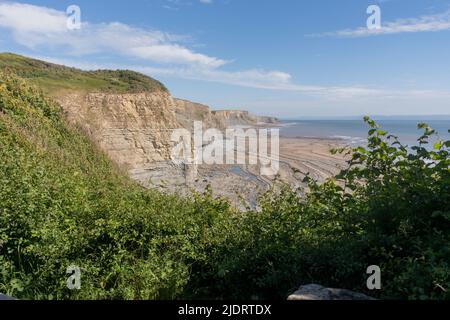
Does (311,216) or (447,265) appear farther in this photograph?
(311,216)

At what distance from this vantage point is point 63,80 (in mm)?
40062

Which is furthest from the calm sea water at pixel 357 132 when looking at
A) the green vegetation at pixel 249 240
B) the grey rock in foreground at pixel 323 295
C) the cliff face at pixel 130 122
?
the grey rock in foreground at pixel 323 295

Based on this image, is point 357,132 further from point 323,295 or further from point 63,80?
point 323,295

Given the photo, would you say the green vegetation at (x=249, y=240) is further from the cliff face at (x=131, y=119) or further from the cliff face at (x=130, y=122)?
the cliff face at (x=130, y=122)

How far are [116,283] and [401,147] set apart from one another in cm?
431

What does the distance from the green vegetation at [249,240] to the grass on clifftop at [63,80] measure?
3259cm

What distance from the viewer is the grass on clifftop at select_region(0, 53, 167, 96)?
1452 inches

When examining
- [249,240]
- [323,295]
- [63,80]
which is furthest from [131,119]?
[323,295]

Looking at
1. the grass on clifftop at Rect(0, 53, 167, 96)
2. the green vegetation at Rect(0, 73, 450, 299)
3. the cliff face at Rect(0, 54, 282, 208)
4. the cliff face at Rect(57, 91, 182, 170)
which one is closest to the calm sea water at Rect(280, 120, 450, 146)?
the cliff face at Rect(0, 54, 282, 208)

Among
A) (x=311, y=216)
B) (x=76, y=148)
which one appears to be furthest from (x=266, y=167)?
(x=311, y=216)

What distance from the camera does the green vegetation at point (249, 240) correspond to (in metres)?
4.03

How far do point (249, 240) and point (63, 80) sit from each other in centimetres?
4036

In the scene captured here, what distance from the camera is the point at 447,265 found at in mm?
3371
